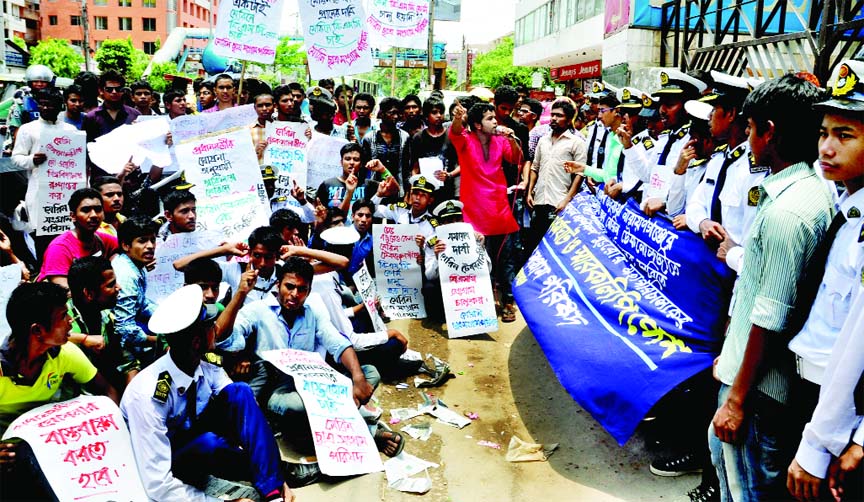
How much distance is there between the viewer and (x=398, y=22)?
8250mm

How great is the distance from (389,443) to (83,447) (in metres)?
1.86

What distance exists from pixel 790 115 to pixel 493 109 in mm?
4485

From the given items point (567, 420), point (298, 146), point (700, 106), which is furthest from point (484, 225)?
point (700, 106)

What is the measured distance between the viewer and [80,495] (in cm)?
304

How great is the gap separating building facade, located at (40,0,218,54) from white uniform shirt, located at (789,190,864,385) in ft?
262

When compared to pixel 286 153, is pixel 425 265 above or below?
below

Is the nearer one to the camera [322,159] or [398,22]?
[322,159]

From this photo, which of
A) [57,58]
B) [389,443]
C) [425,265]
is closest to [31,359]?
[389,443]

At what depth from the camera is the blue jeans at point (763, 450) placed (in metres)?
2.53

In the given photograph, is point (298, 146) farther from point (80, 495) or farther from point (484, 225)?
point (80, 495)

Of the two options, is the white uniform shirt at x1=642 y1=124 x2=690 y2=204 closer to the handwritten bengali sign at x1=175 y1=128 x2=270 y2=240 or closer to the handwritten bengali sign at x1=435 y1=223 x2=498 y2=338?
the handwritten bengali sign at x1=435 y1=223 x2=498 y2=338

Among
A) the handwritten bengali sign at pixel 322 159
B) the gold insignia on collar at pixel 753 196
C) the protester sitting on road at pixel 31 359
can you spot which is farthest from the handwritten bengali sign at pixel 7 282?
the gold insignia on collar at pixel 753 196

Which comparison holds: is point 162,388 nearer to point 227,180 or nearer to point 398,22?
point 227,180

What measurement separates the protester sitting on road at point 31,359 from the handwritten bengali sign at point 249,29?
4.19 m
